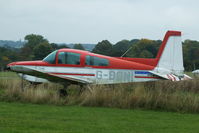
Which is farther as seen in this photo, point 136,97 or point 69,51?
point 69,51

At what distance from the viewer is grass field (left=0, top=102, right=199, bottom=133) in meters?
7.59

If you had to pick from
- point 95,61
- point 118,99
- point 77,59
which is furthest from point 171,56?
point 118,99

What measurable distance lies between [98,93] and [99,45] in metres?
26.0

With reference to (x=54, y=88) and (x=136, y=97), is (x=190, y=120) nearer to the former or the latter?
(x=136, y=97)

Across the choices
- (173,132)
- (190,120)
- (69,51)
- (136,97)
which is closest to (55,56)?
(69,51)

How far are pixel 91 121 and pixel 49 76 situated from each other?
6172mm

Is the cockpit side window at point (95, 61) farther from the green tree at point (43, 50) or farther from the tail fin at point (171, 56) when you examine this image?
the green tree at point (43, 50)

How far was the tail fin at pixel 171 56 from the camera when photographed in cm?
1534

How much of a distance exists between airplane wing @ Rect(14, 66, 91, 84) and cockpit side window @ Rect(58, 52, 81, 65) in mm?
644

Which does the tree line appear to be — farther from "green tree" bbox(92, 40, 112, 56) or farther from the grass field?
the grass field

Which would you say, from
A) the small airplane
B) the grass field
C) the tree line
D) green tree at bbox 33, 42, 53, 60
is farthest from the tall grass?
green tree at bbox 33, 42, 53, 60

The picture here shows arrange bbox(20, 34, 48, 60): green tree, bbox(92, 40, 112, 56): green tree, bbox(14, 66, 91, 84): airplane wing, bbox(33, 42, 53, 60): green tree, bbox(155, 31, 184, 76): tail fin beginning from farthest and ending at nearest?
bbox(20, 34, 48, 60): green tree
bbox(92, 40, 112, 56): green tree
bbox(33, 42, 53, 60): green tree
bbox(155, 31, 184, 76): tail fin
bbox(14, 66, 91, 84): airplane wing

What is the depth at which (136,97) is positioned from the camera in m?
11.6

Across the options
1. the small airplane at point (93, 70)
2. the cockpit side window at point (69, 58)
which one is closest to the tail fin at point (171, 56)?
the small airplane at point (93, 70)
